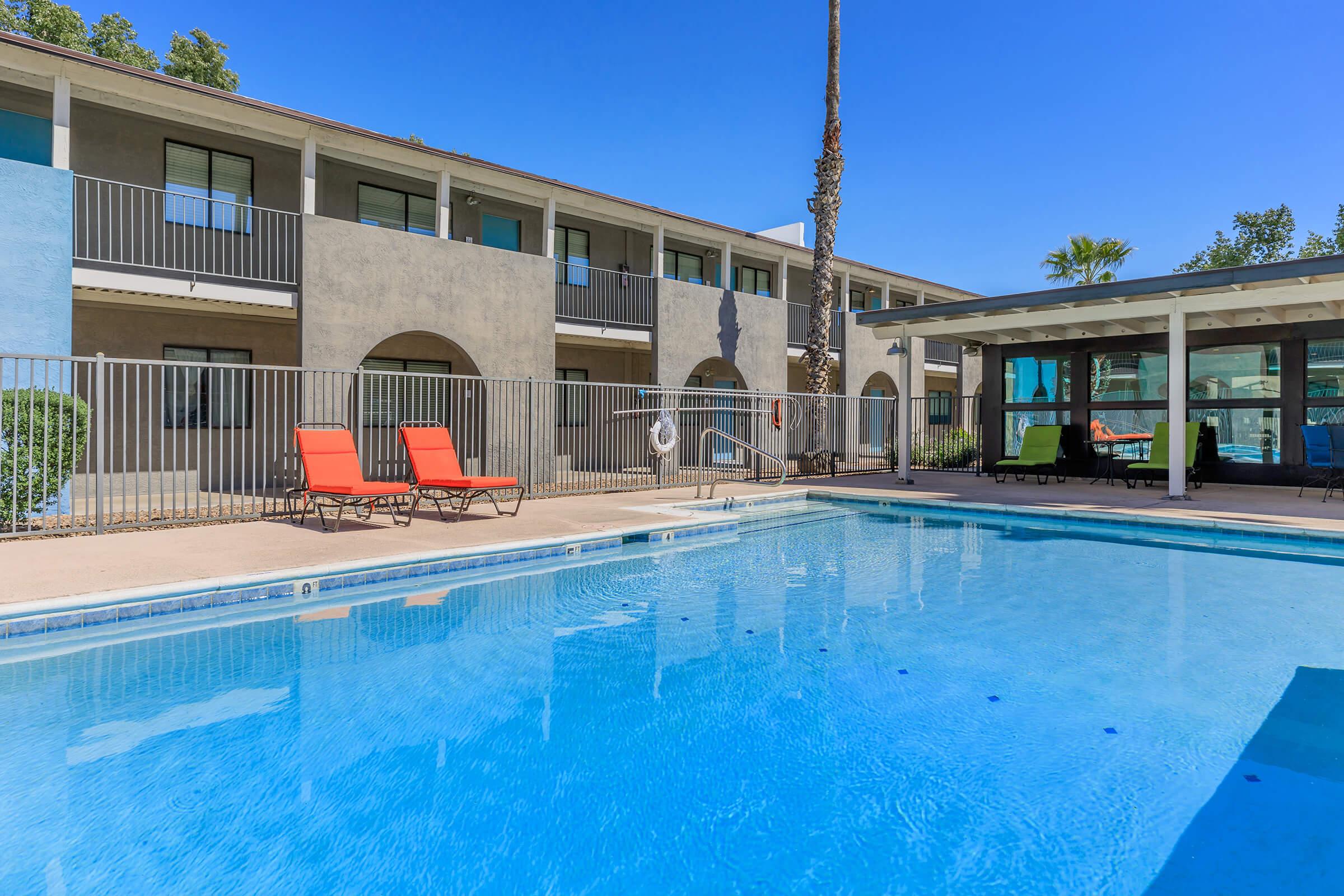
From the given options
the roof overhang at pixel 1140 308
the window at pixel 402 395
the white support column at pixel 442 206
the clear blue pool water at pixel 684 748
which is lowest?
the clear blue pool water at pixel 684 748

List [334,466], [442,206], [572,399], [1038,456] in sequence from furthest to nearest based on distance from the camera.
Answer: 1. [572,399]
2. [1038,456]
3. [442,206]
4. [334,466]

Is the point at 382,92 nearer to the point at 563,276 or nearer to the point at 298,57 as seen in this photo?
the point at 298,57

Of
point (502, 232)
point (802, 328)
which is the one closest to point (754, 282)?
point (802, 328)

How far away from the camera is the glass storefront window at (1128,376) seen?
14.4m

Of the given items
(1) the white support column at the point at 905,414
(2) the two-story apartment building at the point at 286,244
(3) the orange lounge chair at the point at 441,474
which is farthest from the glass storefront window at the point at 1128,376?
(3) the orange lounge chair at the point at 441,474

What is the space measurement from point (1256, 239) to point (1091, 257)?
1926cm

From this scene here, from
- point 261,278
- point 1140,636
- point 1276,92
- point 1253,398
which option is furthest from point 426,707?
point 1276,92

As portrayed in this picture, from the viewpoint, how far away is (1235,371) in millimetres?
13500

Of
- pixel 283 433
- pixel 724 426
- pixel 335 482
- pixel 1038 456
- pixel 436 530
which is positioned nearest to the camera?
pixel 436 530

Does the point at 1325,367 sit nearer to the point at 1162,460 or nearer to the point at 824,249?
the point at 1162,460

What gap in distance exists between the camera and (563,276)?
54.1ft

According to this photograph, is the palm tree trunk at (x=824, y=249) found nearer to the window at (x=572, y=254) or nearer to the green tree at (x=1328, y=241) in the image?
the window at (x=572, y=254)

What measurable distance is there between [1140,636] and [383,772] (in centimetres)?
488

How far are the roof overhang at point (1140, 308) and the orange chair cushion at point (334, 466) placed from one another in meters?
9.95
